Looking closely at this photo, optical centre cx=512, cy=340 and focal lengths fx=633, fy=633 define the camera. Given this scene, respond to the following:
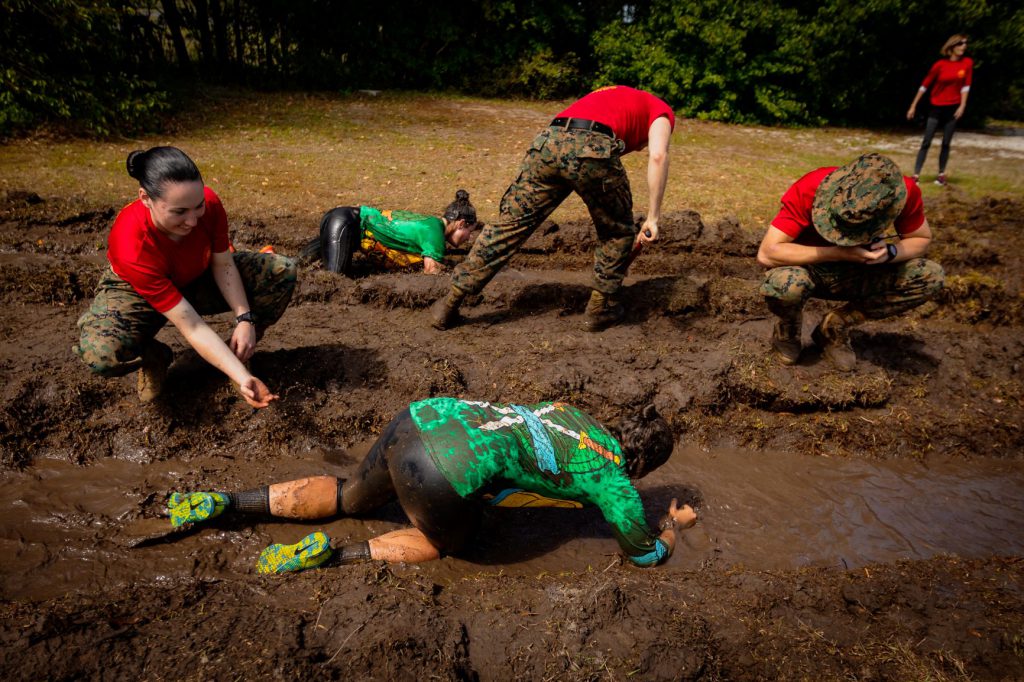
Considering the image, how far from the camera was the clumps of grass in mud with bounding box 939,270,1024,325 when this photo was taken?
5.42m

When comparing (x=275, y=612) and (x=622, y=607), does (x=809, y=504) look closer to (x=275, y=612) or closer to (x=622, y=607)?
(x=622, y=607)

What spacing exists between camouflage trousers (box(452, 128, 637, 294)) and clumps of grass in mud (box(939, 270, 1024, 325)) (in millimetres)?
3125

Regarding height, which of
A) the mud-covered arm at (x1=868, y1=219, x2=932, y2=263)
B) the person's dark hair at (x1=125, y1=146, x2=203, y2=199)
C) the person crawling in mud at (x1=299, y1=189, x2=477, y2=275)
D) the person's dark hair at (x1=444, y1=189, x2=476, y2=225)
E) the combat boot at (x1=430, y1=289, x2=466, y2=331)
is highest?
the person's dark hair at (x1=125, y1=146, x2=203, y2=199)

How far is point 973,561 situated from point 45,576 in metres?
4.34

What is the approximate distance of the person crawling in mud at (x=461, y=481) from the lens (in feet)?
8.18

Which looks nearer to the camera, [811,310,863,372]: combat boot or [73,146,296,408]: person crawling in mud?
[73,146,296,408]: person crawling in mud

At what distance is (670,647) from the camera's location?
2436 millimetres

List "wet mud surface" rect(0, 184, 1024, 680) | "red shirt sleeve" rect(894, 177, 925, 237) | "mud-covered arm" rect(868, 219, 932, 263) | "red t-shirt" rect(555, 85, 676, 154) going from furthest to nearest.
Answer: "red t-shirt" rect(555, 85, 676, 154)
"mud-covered arm" rect(868, 219, 932, 263)
"red shirt sleeve" rect(894, 177, 925, 237)
"wet mud surface" rect(0, 184, 1024, 680)

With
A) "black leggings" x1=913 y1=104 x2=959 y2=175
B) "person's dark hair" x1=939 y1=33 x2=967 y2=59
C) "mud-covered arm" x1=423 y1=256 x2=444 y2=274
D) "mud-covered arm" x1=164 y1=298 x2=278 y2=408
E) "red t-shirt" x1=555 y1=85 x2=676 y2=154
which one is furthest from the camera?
"black leggings" x1=913 y1=104 x2=959 y2=175

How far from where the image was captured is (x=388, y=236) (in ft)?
18.9

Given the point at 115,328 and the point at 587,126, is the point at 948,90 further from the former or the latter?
the point at 115,328

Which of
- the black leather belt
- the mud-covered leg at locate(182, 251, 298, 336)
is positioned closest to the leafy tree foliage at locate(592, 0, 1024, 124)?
the black leather belt

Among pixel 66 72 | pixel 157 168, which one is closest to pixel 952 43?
pixel 157 168

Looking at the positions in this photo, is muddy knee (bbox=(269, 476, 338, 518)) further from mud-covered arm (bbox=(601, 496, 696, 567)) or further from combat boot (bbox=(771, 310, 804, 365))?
combat boot (bbox=(771, 310, 804, 365))
